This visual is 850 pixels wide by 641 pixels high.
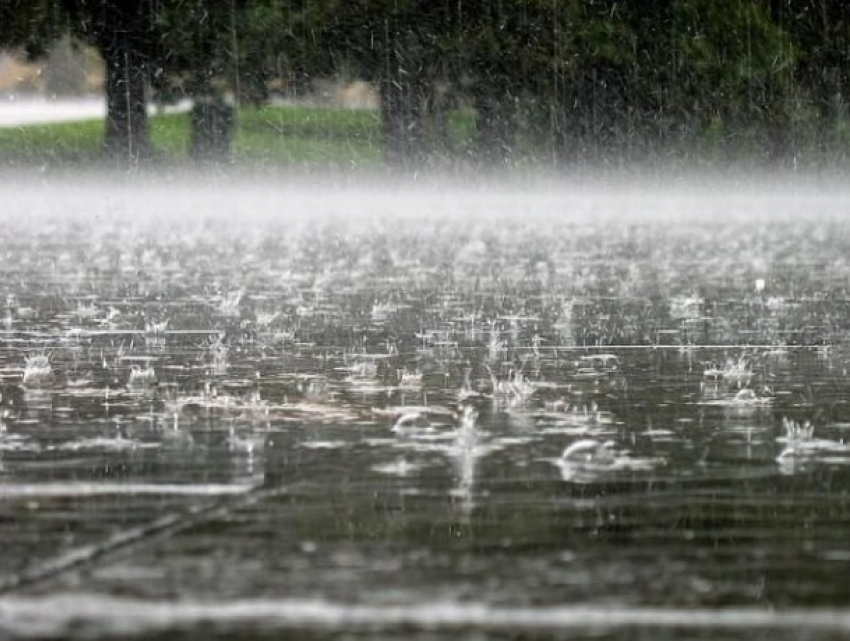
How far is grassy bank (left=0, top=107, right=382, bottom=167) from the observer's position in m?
54.7

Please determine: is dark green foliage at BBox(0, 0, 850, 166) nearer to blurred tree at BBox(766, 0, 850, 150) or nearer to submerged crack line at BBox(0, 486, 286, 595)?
blurred tree at BBox(766, 0, 850, 150)

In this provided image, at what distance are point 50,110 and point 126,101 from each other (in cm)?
2523

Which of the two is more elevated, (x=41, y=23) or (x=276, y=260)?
(x=41, y=23)

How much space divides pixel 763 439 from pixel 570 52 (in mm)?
43668

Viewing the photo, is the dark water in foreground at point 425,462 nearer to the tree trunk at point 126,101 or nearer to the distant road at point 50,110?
the tree trunk at point 126,101

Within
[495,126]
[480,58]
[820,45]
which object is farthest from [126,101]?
[820,45]

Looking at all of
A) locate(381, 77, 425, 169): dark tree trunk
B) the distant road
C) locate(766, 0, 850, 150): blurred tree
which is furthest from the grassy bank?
locate(766, 0, 850, 150): blurred tree

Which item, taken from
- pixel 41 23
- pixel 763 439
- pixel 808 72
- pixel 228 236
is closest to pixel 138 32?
pixel 41 23

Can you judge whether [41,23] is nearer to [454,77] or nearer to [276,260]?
[454,77]

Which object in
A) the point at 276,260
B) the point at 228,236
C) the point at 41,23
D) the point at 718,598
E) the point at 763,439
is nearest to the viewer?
the point at 718,598

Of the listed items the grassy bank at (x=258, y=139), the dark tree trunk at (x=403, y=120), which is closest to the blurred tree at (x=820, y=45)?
the dark tree trunk at (x=403, y=120)

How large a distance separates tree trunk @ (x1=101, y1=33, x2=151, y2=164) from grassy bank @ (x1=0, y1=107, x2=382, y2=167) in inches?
25.3

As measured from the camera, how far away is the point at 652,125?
5472 cm

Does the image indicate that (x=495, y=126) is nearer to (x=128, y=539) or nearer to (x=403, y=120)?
(x=403, y=120)
